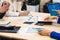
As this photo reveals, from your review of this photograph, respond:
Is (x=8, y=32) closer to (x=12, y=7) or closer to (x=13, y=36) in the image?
(x=13, y=36)

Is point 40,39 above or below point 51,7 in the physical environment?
below

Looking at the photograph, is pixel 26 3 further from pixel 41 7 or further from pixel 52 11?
pixel 52 11

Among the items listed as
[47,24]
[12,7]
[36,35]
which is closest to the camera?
[36,35]

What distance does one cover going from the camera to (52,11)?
80.0 inches

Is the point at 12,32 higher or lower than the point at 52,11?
lower

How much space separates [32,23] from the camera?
193cm

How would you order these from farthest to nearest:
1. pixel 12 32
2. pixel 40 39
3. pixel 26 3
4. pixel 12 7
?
pixel 26 3 → pixel 12 7 → pixel 12 32 → pixel 40 39

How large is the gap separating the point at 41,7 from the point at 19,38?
3547mm

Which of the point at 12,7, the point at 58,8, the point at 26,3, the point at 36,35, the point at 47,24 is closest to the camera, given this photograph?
the point at 36,35

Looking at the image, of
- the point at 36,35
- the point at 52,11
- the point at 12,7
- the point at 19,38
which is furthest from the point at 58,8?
the point at 12,7

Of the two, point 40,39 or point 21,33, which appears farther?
point 21,33

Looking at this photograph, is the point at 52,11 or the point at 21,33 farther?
the point at 52,11

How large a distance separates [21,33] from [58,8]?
0.70 metres

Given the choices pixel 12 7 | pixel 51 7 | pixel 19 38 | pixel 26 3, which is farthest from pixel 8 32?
pixel 26 3
